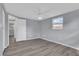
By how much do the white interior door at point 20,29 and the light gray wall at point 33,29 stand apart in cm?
44

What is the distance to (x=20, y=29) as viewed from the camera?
6.38 meters

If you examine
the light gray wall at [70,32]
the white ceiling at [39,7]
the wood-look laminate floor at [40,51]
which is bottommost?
the wood-look laminate floor at [40,51]

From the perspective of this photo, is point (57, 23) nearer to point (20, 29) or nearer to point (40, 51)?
point (40, 51)

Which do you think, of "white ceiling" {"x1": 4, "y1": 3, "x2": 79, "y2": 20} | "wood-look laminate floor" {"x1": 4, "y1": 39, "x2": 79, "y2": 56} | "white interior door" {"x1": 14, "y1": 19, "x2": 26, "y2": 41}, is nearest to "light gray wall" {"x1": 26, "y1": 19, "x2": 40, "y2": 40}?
"white interior door" {"x1": 14, "y1": 19, "x2": 26, "y2": 41}

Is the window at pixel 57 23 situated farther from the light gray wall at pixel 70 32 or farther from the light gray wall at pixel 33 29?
the light gray wall at pixel 33 29

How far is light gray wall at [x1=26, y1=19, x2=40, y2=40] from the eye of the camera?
23.1ft

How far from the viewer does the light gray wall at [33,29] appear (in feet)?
23.1

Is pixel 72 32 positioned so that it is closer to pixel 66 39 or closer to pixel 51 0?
pixel 66 39

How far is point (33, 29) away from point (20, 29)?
4.44ft

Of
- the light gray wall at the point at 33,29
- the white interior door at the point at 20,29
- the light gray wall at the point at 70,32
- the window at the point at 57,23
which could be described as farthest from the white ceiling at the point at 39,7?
the light gray wall at the point at 33,29

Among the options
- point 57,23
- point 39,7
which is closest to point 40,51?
point 39,7

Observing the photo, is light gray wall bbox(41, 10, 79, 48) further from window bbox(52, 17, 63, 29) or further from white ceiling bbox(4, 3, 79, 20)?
white ceiling bbox(4, 3, 79, 20)

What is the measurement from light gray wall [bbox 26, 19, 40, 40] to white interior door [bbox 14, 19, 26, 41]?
17.2 inches

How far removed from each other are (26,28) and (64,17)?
10.7 feet
